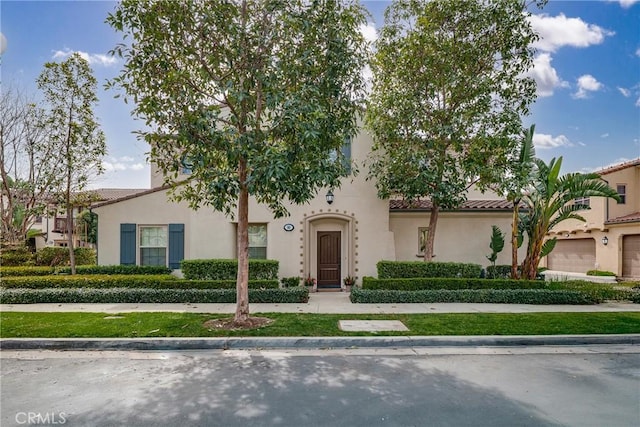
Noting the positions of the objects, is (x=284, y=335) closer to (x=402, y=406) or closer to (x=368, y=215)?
(x=402, y=406)

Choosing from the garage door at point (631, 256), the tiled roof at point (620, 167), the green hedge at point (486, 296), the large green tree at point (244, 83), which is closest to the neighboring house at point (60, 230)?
the large green tree at point (244, 83)

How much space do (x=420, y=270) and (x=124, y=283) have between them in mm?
9338

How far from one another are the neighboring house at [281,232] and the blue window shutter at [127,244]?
3 centimetres

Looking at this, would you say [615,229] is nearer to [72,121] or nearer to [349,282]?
[349,282]

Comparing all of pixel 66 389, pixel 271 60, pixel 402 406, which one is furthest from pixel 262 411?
pixel 271 60

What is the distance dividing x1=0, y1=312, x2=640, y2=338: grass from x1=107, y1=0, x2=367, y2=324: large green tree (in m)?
1.14

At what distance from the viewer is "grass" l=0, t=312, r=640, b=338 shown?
731 centimetres

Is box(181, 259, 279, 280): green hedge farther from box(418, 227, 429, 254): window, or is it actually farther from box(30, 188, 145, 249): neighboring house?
box(30, 188, 145, 249): neighboring house

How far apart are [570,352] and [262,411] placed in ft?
18.4

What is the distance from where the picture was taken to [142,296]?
11031 mm

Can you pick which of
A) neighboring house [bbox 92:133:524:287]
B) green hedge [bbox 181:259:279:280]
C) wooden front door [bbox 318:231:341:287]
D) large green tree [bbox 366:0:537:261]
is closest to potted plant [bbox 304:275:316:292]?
neighboring house [bbox 92:133:524:287]

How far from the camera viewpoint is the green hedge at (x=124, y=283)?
11.6m

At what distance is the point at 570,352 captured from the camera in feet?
21.9

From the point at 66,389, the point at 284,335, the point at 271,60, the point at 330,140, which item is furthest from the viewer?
the point at 330,140
